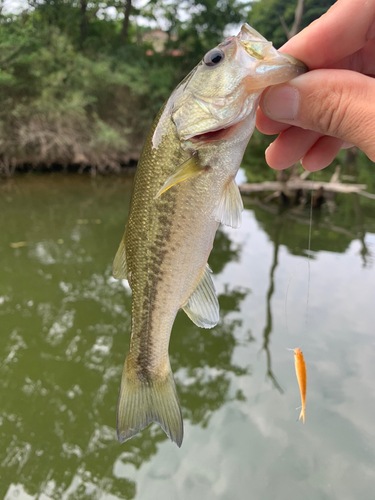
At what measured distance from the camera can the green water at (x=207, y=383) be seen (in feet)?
8.93

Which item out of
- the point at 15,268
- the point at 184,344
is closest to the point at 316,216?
the point at 184,344

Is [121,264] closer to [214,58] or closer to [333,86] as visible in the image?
[214,58]

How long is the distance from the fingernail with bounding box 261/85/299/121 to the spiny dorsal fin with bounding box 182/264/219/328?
2.34 ft

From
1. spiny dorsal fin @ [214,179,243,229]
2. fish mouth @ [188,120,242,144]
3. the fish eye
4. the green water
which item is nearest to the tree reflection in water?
the green water

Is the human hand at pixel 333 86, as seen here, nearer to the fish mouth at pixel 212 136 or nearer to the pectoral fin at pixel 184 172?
the fish mouth at pixel 212 136

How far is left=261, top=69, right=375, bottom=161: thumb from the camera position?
4.18 ft

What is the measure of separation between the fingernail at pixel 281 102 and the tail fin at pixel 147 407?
50.6 inches

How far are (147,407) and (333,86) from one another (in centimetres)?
156

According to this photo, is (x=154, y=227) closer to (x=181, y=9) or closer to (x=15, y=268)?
(x=15, y=268)

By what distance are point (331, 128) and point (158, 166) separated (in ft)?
2.44

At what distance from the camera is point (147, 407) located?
1558 millimetres

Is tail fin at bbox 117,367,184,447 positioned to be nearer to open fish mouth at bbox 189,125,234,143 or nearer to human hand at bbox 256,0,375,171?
open fish mouth at bbox 189,125,234,143

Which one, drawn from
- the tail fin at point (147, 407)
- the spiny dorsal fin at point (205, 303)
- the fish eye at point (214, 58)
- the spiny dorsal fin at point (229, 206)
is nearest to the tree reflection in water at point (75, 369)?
the tail fin at point (147, 407)

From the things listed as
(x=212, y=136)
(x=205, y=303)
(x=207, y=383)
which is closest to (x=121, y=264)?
(x=205, y=303)
